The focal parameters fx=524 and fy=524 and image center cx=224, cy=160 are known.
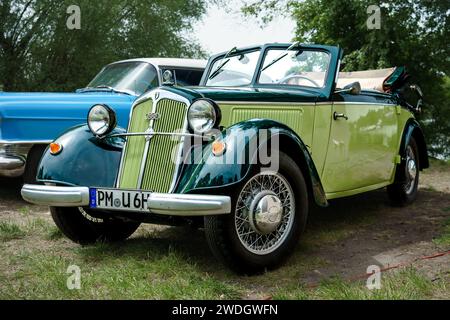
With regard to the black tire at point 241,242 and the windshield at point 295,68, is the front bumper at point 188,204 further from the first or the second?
the windshield at point 295,68

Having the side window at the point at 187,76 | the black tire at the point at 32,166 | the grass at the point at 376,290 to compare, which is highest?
the side window at the point at 187,76

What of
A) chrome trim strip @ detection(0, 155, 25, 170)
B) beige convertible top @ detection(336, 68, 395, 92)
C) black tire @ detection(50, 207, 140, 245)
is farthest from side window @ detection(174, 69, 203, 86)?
black tire @ detection(50, 207, 140, 245)

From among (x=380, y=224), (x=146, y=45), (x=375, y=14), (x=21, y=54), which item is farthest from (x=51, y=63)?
(x=380, y=224)

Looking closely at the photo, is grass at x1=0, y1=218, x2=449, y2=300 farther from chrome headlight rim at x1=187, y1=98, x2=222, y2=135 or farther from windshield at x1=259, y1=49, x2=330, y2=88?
windshield at x1=259, y1=49, x2=330, y2=88

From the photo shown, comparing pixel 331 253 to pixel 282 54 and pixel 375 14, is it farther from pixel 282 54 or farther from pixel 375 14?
pixel 375 14

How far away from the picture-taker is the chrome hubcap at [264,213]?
11.2 ft

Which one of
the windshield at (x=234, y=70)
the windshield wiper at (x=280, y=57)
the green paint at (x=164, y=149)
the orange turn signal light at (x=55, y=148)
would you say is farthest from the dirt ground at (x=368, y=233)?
the windshield wiper at (x=280, y=57)

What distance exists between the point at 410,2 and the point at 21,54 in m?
8.00

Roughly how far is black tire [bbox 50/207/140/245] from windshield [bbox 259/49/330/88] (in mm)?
1767

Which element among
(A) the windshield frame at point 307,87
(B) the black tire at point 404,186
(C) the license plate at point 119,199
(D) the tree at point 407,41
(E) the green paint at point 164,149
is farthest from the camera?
(D) the tree at point 407,41

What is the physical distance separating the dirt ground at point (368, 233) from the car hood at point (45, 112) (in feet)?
2.86

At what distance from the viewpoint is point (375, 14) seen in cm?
962

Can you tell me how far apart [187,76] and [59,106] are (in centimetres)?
167

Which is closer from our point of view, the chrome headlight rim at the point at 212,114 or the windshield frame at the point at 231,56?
the chrome headlight rim at the point at 212,114
